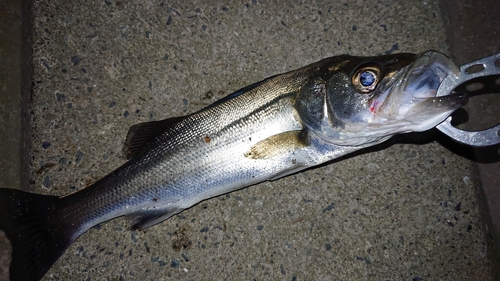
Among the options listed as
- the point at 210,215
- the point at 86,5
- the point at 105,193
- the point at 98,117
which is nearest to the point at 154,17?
the point at 86,5

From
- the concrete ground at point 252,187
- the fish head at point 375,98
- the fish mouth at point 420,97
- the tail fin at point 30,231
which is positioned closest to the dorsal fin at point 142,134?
the concrete ground at point 252,187

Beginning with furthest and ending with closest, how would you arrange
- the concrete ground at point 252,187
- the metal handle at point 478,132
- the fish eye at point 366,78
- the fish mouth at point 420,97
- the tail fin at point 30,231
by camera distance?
the concrete ground at point 252,187 < the tail fin at point 30,231 < the metal handle at point 478,132 < the fish eye at point 366,78 < the fish mouth at point 420,97

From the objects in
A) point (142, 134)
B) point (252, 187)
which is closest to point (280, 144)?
point (252, 187)

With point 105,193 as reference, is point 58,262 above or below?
below

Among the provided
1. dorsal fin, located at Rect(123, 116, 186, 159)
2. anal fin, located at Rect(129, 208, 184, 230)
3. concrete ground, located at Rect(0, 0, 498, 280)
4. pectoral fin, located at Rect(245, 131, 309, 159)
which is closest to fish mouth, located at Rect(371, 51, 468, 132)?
pectoral fin, located at Rect(245, 131, 309, 159)

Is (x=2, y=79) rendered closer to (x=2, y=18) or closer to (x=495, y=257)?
(x=2, y=18)

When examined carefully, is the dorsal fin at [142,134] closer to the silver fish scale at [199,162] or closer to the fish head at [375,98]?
the silver fish scale at [199,162]
